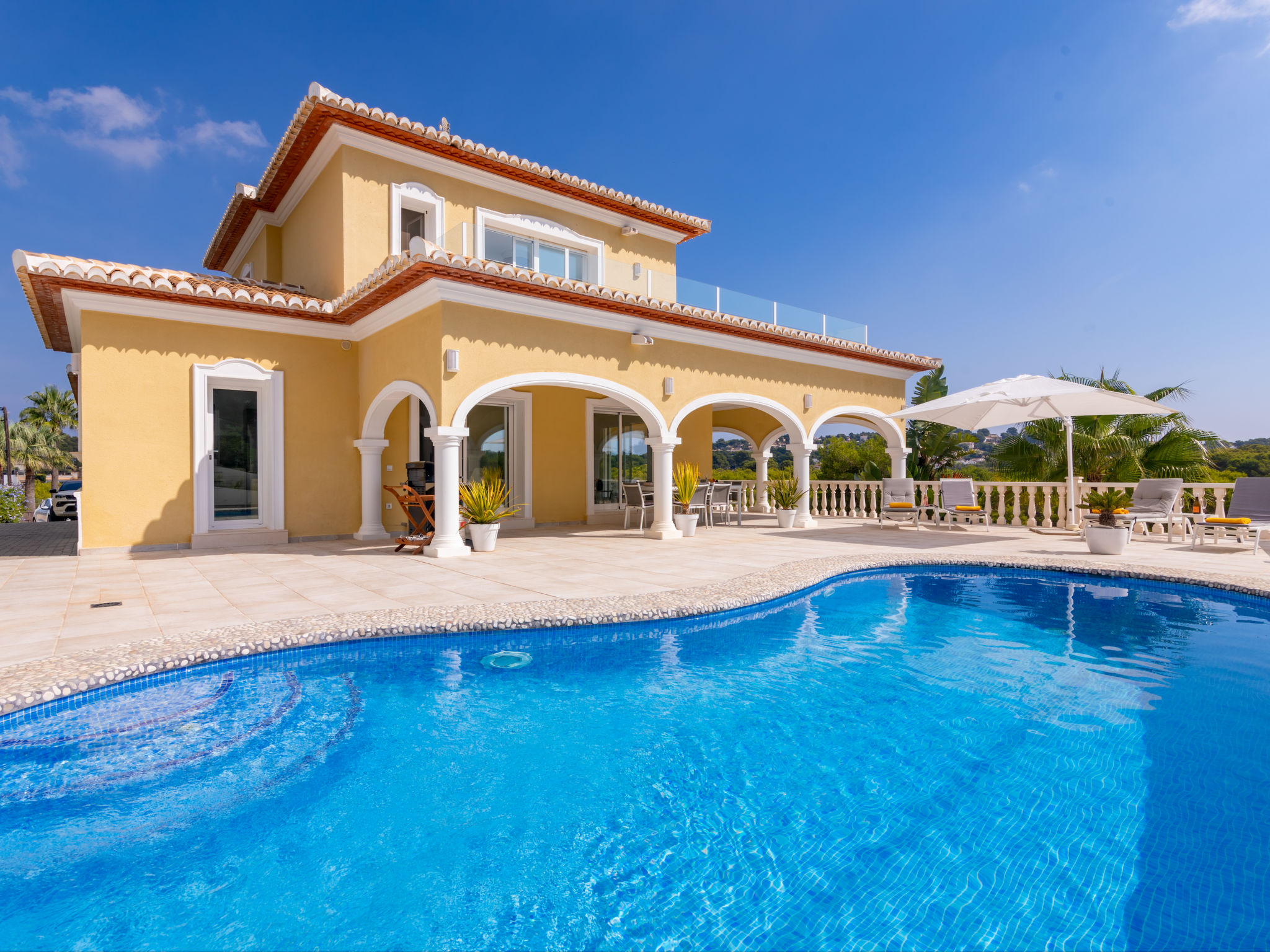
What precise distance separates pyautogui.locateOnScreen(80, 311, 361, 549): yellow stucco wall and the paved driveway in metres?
1.33

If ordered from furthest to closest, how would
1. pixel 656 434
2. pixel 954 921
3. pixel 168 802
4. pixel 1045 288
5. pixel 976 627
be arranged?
1. pixel 1045 288
2. pixel 656 434
3. pixel 976 627
4. pixel 168 802
5. pixel 954 921

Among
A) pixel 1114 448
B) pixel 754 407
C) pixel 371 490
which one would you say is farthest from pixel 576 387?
pixel 1114 448

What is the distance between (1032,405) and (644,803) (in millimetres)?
12724

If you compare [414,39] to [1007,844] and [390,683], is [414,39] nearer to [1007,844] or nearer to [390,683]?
[390,683]

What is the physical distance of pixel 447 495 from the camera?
29.9ft

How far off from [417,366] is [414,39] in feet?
32.1

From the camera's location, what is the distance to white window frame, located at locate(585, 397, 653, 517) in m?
14.2

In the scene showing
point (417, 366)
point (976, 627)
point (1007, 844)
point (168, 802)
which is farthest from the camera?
point (417, 366)

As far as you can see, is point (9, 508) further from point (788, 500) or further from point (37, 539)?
point (788, 500)

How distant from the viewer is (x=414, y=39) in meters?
14.1

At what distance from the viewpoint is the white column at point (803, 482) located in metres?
13.7

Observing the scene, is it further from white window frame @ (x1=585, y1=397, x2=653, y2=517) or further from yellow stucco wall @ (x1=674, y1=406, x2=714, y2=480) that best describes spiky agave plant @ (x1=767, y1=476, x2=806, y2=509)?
white window frame @ (x1=585, y1=397, x2=653, y2=517)

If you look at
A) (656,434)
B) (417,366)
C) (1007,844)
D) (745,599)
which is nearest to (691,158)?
(656,434)

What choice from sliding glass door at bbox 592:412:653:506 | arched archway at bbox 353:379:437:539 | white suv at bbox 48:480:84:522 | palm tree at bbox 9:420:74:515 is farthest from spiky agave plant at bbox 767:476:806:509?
palm tree at bbox 9:420:74:515
